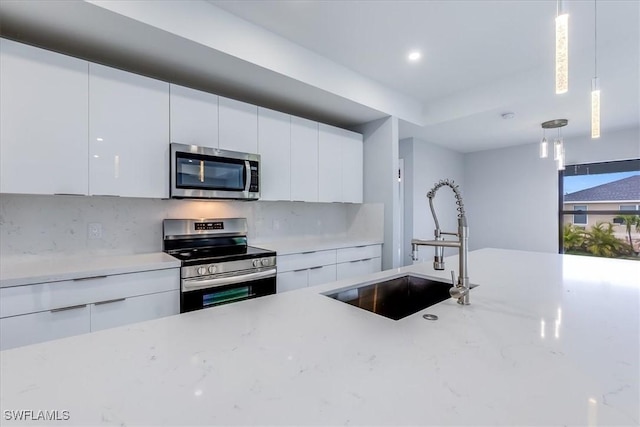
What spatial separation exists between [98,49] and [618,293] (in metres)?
3.31

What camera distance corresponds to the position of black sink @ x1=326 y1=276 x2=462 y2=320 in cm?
146

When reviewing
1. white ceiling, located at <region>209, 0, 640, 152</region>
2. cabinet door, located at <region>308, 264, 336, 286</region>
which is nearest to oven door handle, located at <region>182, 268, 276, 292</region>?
cabinet door, located at <region>308, 264, 336, 286</region>

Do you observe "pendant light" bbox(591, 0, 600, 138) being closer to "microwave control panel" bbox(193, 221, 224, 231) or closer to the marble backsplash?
the marble backsplash

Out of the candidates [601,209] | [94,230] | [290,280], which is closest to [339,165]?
[290,280]

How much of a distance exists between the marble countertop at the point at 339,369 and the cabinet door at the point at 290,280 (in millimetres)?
1445

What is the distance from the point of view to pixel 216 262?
2.11 m

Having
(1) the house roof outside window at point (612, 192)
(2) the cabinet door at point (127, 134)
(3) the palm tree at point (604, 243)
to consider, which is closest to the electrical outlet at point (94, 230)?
(2) the cabinet door at point (127, 134)

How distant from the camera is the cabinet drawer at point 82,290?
4.90 feet

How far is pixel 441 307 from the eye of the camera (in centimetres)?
112

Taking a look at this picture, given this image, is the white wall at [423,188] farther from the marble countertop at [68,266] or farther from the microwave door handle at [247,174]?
the marble countertop at [68,266]

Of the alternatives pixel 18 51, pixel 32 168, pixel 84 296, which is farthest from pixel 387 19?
pixel 84 296

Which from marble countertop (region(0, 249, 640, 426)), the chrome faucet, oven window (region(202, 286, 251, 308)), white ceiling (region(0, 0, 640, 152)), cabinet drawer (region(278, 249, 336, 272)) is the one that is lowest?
→ oven window (region(202, 286, 251, 308))

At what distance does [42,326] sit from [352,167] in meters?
2.94

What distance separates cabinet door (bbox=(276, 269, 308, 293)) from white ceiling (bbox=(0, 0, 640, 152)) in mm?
1662
